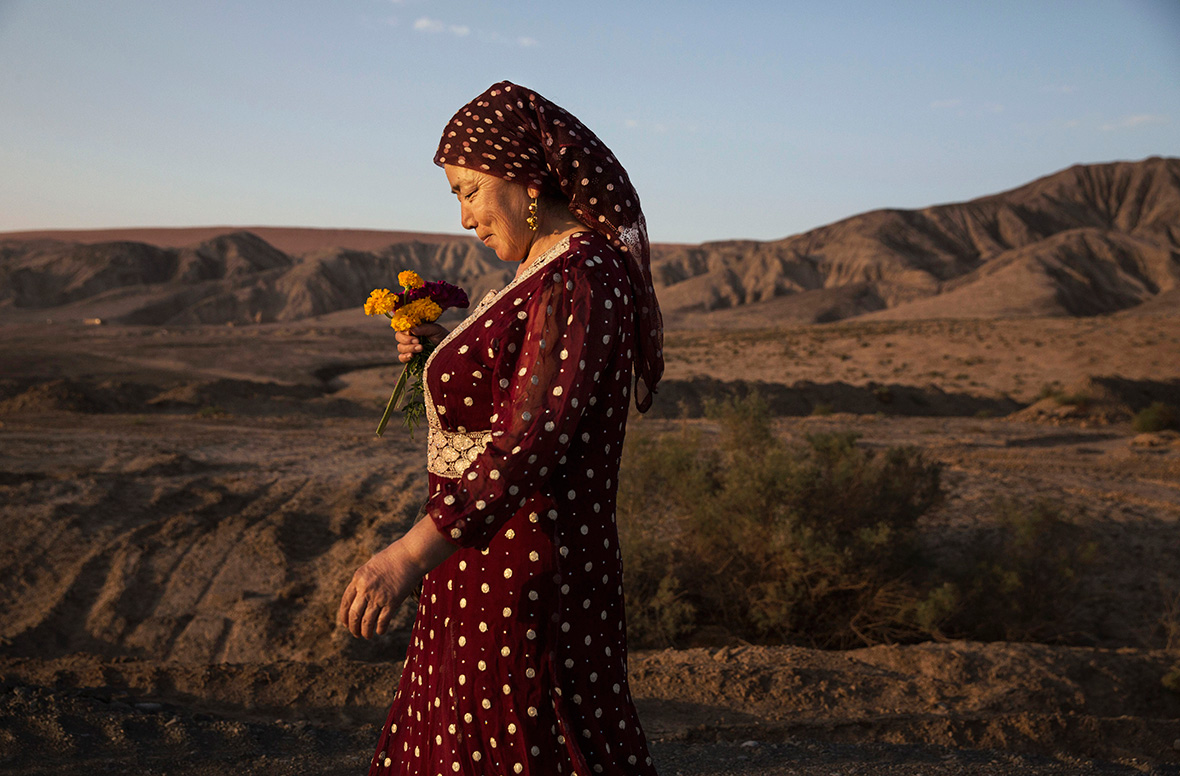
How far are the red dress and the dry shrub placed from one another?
14.2 feet

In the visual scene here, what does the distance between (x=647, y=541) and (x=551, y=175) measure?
5014mm

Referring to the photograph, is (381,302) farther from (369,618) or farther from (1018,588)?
(1018,588)

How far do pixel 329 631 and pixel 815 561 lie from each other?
11.6ft

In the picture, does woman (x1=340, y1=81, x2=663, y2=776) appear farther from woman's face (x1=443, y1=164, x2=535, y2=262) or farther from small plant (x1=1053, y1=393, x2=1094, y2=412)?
small plant (x1=1053, y1=393, x2=1094, y2=412)

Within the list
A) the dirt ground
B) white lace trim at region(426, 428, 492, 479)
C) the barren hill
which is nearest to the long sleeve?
white lace trim at region(426, 428, 492, 479)

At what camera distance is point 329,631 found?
20.5 feet

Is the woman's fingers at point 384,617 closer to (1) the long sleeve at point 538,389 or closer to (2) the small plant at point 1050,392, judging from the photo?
Answer: (1) the long sleeve at point 538,389

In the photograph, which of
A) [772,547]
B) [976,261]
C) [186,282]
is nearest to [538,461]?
[772,547]

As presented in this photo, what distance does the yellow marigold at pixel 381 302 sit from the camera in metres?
1.98

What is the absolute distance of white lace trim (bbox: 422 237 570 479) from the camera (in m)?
1.64

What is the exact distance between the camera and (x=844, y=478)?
668 cm

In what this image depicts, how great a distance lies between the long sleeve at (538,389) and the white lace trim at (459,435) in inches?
2.4

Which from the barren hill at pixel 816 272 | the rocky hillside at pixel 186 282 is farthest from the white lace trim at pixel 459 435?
the rocky hillside at pixel 186 282

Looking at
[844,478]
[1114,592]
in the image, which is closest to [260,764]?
[844,478]
